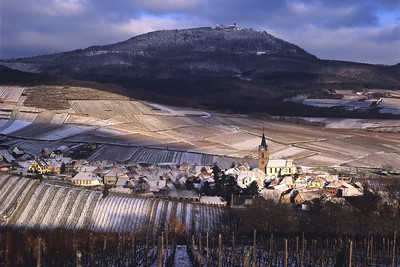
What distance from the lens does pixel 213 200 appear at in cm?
5606

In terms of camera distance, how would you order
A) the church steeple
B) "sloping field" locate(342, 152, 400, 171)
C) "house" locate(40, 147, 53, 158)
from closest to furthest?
the church steeple, "sloping field" locate(342, 152, 400, 171), "house" locate(40, 147, 53, 158)

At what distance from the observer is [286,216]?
4272cm

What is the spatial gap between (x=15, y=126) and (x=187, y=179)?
48.4 meters

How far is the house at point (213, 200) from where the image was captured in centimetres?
5497

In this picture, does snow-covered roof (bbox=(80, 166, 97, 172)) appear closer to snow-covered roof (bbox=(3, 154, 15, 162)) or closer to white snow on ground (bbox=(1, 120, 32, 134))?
snow-covered roof (bbox=(3, 154, 15, 162))

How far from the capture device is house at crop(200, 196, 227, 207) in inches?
2164

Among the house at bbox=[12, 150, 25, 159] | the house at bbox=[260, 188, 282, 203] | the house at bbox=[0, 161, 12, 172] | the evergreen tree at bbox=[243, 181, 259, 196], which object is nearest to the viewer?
the house at bbox=[260, 188, 282, 203]

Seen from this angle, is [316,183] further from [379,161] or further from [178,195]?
[379,161]

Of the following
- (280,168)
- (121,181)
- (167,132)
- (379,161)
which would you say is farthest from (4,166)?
(379,161)

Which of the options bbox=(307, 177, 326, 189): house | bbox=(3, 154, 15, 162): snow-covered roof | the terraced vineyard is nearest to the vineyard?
the terraced vineyard

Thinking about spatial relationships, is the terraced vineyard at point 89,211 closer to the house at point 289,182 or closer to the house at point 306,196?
the house at point 306,196

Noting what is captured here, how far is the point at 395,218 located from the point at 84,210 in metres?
25.3

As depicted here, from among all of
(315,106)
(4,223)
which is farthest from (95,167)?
(315,106)

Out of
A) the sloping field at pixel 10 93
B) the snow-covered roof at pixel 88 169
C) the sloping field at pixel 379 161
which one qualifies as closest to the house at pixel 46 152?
the snow-covered roof at pixel 88 169
